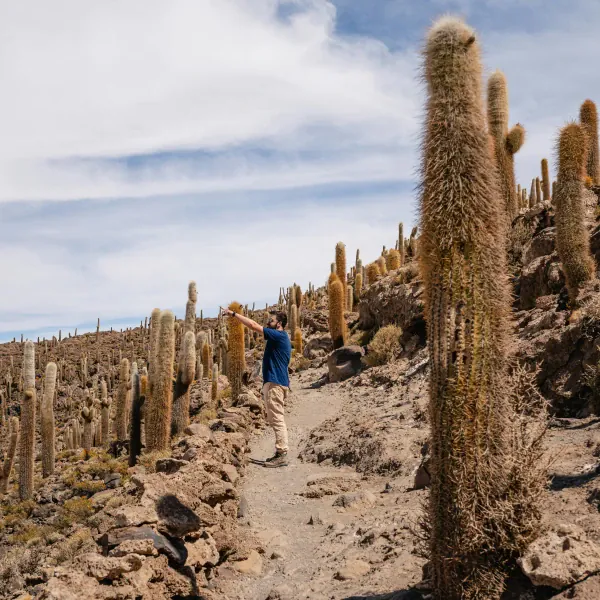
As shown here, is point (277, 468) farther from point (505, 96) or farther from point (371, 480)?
point (505, 96)

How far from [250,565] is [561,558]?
2.98 m

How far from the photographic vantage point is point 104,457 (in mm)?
20469

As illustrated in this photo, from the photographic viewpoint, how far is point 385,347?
16.6 meters

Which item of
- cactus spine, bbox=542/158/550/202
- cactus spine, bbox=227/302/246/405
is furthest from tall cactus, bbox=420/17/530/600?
cactus spine, bbox=542/158/550/202

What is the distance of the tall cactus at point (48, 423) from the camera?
64.7 ft

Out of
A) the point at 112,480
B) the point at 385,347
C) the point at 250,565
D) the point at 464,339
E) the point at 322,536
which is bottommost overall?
the point at 112,480

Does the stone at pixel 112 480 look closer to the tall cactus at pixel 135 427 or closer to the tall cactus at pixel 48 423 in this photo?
the tall cactus at pixel 135 427

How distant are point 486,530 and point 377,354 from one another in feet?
42.4

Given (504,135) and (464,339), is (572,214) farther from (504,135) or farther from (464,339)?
(464,339)

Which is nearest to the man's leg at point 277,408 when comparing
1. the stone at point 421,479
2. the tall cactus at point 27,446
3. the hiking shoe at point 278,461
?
the hiking shoe at point 278,461

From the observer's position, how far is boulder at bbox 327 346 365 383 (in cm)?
1770

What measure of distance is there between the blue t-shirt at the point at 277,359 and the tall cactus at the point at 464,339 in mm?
4091

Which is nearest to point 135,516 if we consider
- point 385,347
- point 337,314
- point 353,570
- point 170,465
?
point 353,570

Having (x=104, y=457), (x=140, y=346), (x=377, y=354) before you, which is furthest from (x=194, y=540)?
(x=140, y=346)
